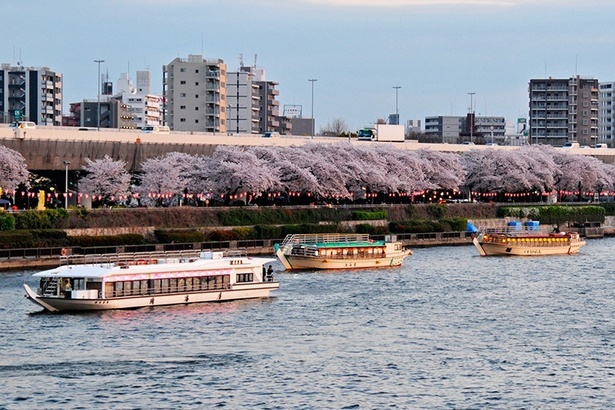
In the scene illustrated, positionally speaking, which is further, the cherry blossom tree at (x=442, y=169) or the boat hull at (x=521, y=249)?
the cherry blossom tree at (x=442, y=169)

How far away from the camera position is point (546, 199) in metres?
160

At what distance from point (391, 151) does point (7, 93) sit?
77.4 m

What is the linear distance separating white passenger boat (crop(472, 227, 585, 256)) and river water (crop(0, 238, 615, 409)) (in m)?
29.1

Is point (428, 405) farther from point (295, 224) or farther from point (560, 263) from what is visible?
point (295, 224)

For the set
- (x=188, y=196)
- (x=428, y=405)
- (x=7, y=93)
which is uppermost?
(x=7, y=93)

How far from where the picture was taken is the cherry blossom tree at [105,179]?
115688mm

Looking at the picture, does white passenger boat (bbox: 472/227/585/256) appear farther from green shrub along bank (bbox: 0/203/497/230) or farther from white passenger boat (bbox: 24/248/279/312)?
white passenger boat (bbox: 24/248/279/312)

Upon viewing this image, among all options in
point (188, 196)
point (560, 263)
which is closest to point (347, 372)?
point (560, 263)

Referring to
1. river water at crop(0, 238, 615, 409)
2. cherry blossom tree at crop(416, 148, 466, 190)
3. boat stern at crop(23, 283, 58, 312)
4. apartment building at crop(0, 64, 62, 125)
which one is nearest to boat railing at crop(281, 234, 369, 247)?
river water at crop(0, 238, 615, 409)

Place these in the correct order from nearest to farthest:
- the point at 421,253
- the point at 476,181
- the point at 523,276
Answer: the point at 523,276, the point at 421,253, the point at 476,181

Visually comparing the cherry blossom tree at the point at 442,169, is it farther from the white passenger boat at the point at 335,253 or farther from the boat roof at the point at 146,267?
the boat roof at the point at 146,267

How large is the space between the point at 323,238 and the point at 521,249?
1993 centimetres

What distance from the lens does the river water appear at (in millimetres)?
45562

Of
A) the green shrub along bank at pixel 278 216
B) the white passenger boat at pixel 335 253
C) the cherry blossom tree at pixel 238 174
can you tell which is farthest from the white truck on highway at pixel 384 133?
the white passenger boat at pixel 335 253
